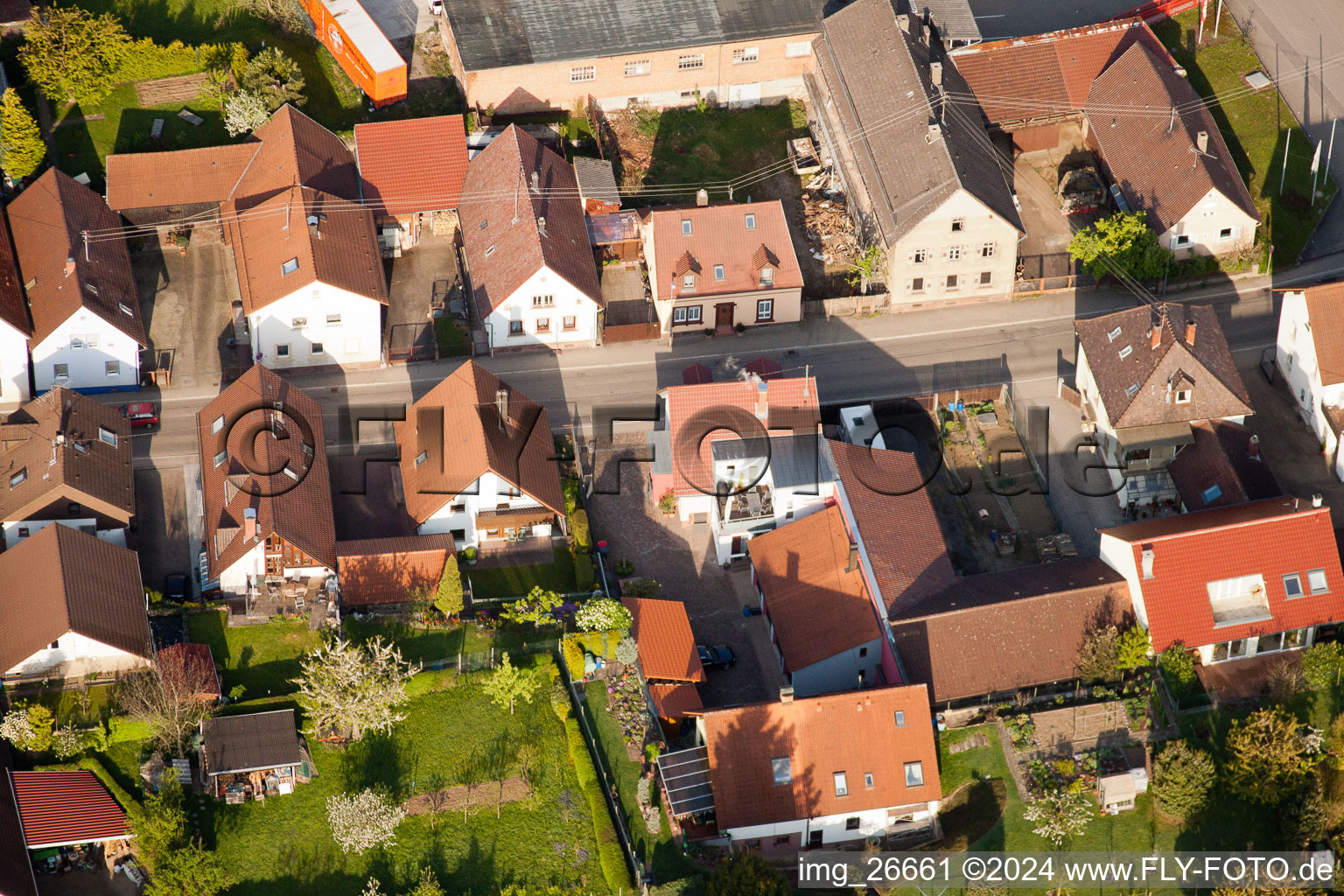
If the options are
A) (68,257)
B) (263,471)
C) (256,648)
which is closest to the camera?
(256,648)

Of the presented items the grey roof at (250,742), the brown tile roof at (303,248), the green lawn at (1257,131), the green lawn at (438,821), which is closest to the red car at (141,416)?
the brown tile roof at (303,248)

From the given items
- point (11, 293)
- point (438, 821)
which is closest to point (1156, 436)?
point (438, 821)

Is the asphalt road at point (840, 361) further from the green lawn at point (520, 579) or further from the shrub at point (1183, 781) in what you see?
the shrub at point (1183, 781)

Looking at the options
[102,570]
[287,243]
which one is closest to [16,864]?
[102,570]

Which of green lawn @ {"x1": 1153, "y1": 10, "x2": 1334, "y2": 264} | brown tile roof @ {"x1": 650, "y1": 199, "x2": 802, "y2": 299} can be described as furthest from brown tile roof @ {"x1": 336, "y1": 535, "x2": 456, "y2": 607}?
green lawn @ {"x1": 1153, "y1": 10, "x2": 1334, "y2": 264}

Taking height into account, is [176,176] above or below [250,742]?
above

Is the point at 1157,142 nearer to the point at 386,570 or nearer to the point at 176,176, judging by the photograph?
the point at 386,570

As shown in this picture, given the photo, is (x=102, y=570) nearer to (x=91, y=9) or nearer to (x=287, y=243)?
(x=287, y=243)
